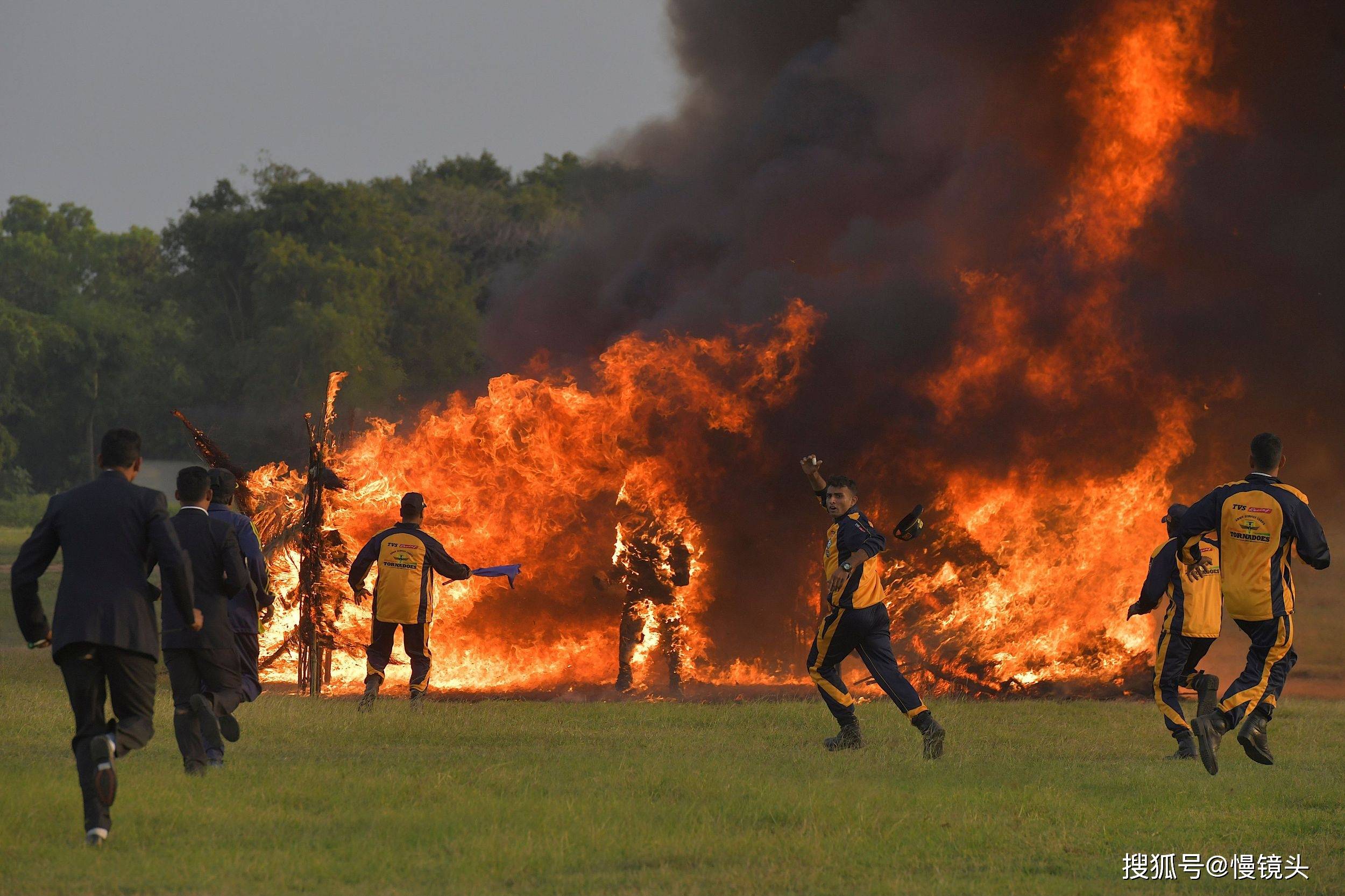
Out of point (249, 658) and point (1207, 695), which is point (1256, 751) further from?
point (249, 658)

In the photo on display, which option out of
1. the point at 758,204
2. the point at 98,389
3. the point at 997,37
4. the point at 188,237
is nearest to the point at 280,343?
the point at 188,237

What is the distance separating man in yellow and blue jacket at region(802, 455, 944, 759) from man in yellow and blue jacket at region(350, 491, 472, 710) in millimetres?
3822

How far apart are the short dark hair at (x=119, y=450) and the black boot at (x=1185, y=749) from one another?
Answer: 7.59 m

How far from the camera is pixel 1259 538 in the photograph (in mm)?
9375

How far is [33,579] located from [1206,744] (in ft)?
22.8

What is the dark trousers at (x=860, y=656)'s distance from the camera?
10195 millimetres

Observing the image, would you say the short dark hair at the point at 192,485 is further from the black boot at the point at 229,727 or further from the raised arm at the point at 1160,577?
the raised arm at the point at 1160,577

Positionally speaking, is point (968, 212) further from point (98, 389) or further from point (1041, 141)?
point (98, 389)

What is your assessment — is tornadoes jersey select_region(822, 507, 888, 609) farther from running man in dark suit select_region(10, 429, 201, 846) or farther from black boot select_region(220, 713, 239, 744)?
running man in dark suit select_region(10, 429, 201, 846)

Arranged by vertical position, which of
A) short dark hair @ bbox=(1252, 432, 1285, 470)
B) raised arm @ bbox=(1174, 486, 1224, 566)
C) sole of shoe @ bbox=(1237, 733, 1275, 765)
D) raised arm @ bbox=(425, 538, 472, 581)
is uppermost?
→ short dark hair @ bbox=(1252, 432, 1285, 470)

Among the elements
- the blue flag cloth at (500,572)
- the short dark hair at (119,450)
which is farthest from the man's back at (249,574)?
the blue flag cloth at (500,572)

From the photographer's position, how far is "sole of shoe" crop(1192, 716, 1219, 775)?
898 cm

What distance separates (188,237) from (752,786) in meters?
39.7

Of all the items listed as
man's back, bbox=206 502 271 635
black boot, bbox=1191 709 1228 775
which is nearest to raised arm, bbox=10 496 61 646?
man's back, bbox=206 502 271 635
